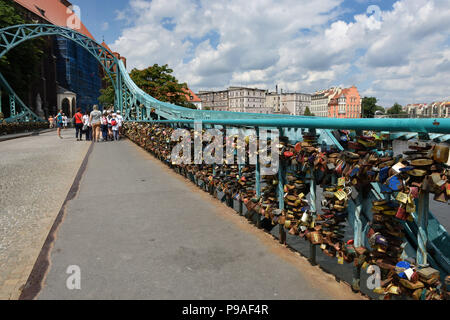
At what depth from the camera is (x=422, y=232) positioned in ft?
6.32

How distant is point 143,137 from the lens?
1313cm

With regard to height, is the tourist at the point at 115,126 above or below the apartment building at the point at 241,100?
below

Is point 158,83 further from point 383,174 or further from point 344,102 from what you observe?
point 344,102

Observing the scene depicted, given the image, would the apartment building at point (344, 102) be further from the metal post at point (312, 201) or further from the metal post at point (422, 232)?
the metal post at point (422, 232)

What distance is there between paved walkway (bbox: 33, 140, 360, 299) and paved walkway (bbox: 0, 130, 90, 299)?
0.21m

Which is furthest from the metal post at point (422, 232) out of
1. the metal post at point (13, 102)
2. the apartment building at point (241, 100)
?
the apartment building at point (241, 100)

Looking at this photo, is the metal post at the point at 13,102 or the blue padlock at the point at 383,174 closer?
the blue padlock at the point at 383,174

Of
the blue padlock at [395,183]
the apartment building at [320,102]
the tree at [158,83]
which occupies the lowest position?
the blue padlock at [395,183]

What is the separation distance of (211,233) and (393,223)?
204cm

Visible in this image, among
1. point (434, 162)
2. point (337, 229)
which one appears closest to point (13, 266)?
point (337, 229)

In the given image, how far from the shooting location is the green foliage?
37156mm

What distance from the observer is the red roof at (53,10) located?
69.9 m

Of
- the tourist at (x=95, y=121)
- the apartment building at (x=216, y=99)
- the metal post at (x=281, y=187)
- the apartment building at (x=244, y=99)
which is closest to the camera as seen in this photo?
the metal post at (x=281, y=187)

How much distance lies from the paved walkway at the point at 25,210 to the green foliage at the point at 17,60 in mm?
33453
